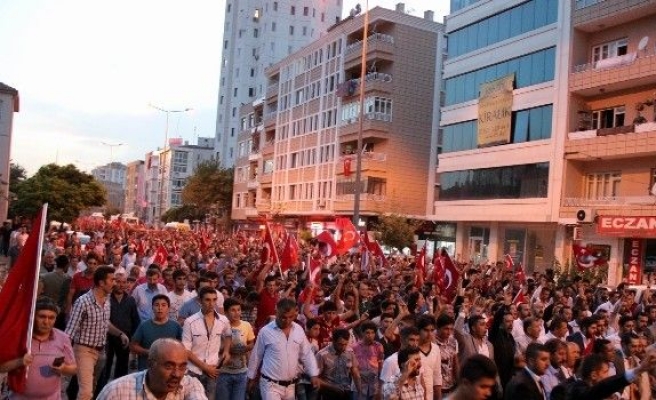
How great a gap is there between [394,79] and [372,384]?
4266cm

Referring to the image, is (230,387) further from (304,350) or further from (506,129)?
(506,129)

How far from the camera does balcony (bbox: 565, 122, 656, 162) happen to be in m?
29.3

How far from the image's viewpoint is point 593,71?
32.1m

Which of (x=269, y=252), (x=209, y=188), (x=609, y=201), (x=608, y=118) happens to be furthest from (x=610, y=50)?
(x=209, y=188)

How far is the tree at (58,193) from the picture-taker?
47688mm

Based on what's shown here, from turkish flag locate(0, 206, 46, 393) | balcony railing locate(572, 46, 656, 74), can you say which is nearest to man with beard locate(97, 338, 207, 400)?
turkish flag locate(0, 206, 46, 393)

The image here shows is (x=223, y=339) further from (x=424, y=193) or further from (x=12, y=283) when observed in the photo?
(x=424, y=193)

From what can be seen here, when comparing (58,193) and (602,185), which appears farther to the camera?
(58,193)

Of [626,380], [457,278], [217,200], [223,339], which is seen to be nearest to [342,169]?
[217,200]

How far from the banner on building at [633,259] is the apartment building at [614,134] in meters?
0.04

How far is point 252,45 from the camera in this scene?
313 ft

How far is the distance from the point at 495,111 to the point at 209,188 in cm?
4312

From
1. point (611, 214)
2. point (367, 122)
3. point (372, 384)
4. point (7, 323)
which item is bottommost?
point (372, 384)

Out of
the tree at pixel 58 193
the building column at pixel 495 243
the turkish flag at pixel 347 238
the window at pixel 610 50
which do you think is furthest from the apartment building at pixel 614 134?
the tree at pixel 58 193
